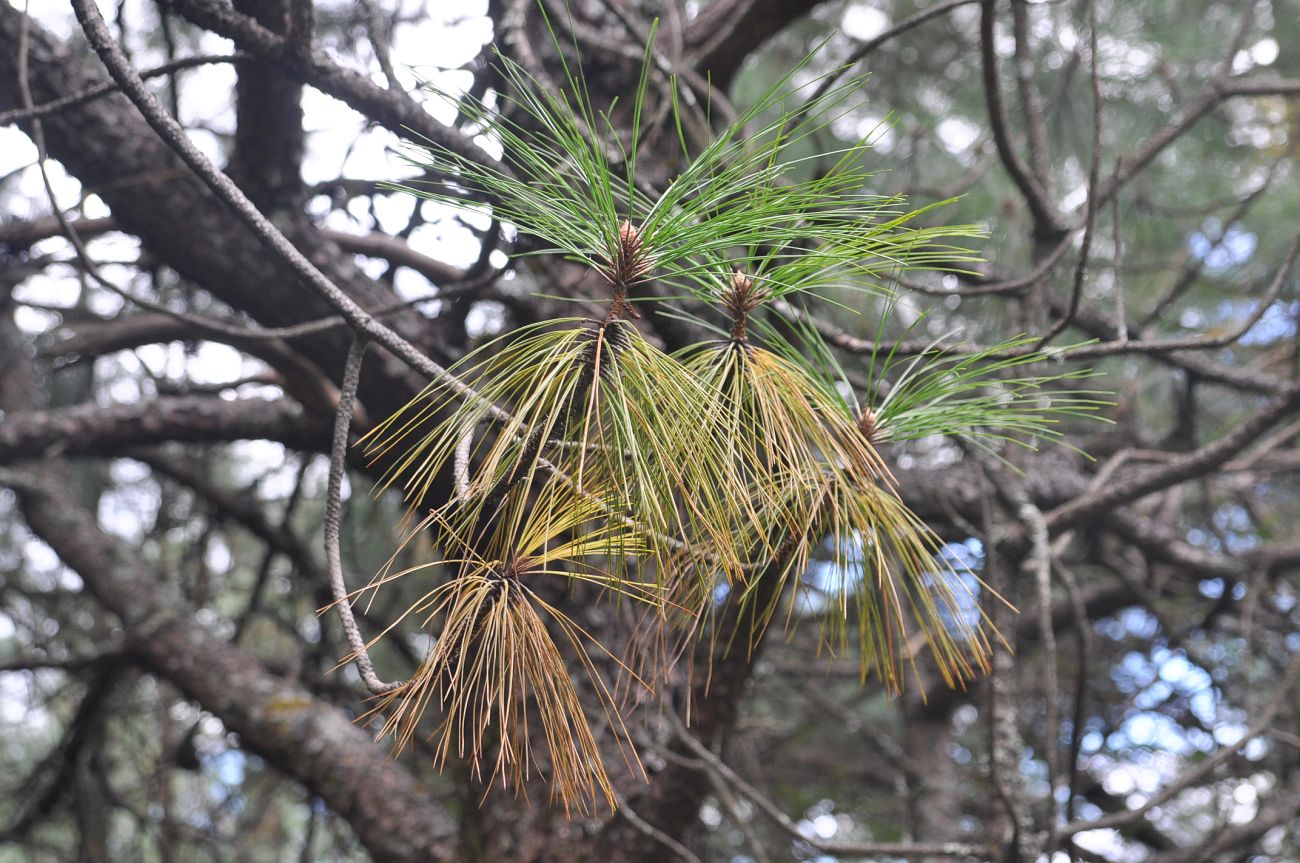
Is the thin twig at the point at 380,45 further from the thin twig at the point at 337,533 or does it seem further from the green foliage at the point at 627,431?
the thin twig at the point at 337,533

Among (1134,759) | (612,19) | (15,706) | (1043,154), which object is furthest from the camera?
(15,706)

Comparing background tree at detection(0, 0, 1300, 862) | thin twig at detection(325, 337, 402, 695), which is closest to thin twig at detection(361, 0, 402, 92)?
background tree at detection(0, 0, 1300, 862)

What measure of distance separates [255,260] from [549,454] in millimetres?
850

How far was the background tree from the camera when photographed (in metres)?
1.28

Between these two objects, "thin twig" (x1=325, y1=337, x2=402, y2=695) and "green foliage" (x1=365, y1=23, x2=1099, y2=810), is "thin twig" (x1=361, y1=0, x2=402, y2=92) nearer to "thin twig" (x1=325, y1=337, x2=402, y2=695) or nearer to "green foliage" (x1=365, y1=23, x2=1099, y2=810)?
"green foliage" (x1=365, y1=23, x2=1099, y2=810)

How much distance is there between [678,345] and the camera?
123 cm

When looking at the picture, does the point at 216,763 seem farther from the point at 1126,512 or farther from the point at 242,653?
the point at 1126,512

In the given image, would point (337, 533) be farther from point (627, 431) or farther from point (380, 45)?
point (380, 45)

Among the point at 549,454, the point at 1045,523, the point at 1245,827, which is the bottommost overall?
the point at 549,454

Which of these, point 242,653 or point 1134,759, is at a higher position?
point 1134,759

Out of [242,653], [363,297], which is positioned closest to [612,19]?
[363,297]

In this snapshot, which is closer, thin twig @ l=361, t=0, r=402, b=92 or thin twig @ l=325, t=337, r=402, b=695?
thin twig @ l=325, t=337, r=402, b=695

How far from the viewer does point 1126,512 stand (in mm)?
2186

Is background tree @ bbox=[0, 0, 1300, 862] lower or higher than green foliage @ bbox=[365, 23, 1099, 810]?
higher
